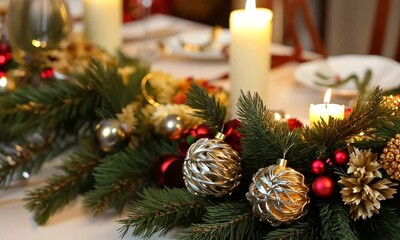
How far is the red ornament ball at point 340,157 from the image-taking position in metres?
0.56

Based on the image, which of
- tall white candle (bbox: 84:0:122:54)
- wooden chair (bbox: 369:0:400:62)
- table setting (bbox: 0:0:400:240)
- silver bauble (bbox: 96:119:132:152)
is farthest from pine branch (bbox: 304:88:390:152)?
wooden chair (bbox: 369:0:400:62)

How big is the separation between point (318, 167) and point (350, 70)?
23.1 inches

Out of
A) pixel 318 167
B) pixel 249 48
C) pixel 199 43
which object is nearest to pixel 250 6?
pixel 249 48

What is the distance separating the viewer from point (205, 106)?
61 cm

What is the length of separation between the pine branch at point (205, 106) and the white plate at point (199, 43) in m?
0.65

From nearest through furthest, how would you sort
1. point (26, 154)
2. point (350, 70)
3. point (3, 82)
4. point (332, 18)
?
point (26, 154) < point (3, 82) < point (350, 70) < point (332, 18)

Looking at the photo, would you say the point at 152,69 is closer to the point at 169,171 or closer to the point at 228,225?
the point at 169,171

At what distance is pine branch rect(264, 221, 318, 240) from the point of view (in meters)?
0.54

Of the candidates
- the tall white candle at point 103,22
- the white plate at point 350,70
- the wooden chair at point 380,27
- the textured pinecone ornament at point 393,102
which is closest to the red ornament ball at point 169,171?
the textured pinecone ornament at point 393,102

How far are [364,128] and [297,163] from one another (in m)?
0.07

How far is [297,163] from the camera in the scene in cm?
58

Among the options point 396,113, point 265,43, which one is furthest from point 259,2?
point 396,113

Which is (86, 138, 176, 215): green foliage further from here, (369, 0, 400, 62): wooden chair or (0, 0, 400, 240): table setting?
(369, 0, 400, 62): wooden chair

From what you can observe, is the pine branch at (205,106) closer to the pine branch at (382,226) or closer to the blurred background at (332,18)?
the pine branch at (382,226)
